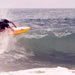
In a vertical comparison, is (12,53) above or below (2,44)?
below

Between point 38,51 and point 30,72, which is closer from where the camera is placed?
point 30,72

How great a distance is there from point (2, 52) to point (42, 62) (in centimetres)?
397

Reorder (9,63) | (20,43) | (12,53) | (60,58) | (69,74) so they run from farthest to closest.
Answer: (20,43), (12,53), (60,58), (9,63), (69,74)

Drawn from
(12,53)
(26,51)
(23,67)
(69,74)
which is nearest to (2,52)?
(12,53)

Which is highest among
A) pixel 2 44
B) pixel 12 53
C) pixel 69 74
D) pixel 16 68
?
pixel 2 44

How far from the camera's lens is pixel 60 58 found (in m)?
15.0

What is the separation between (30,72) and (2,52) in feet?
23.4

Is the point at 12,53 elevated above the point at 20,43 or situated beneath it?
situated beneath

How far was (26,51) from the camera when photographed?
17.1 meters

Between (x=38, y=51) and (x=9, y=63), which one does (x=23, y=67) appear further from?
(x=38, y=51)

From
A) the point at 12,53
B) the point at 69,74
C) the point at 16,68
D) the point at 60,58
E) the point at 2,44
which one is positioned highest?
the point at 2,44

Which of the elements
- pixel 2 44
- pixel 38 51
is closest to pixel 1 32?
pixel 2 44

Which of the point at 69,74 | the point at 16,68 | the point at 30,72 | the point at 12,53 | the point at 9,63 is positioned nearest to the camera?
the point at 69,74

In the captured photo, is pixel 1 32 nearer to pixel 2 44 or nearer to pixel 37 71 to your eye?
pixel 2 44
